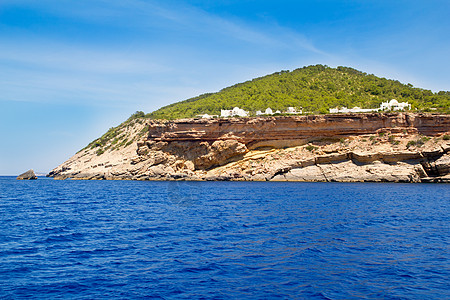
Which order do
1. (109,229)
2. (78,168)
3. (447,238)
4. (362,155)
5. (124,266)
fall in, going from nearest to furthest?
1. (124,266)
2. (447,238)
3. (109,229)
4. (362,155)
5. (78,168)

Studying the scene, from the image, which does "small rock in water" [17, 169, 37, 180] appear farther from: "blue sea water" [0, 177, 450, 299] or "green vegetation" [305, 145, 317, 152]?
"blue sea water" [0, 177, 450, 299]

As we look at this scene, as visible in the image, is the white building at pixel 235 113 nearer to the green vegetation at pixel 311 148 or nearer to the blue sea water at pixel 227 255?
the green vegetation at pixel 311 148

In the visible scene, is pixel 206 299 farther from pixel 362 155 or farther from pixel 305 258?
pixel 362 155

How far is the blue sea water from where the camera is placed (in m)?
9.98

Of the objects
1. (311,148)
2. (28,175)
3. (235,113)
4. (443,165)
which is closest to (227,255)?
(443,165)

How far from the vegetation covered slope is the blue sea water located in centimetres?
6190

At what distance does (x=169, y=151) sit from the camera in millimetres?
67125

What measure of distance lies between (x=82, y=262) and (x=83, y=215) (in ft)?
36.0

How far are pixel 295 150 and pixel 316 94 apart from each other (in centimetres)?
3865

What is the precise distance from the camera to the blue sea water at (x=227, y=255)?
393 inches

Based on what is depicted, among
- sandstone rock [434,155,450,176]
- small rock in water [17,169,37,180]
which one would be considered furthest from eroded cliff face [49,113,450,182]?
small rock in water [17,169,37,180]

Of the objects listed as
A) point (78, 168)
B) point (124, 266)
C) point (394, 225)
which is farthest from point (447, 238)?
point (78, 168)

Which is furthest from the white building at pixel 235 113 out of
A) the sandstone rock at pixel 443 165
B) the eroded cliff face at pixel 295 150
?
the sandstone rock at pixel 443 165

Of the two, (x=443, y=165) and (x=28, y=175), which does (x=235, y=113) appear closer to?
(x=443, y=165)
